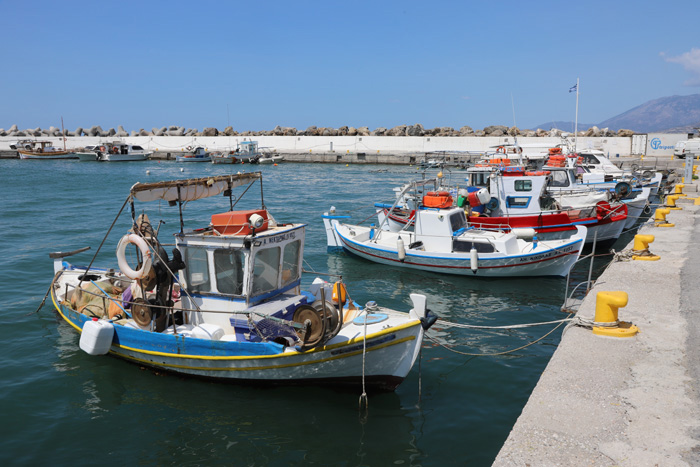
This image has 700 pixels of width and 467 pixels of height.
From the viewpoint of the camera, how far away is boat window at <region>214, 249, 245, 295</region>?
31.3ft

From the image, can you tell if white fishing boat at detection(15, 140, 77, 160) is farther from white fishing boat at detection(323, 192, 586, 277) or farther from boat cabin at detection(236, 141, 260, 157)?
white fishing boat at detection(323, 192, 586, 277)

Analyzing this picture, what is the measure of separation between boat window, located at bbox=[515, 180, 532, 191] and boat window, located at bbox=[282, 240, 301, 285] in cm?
1375

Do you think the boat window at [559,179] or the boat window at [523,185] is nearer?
the boat window at [523,185]

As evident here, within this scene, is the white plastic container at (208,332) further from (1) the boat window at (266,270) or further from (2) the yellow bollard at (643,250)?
(2) the yellow bollard at (643,250)

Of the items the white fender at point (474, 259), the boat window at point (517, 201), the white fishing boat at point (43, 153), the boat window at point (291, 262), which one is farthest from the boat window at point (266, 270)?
the white fishing boat at point (43, 153)

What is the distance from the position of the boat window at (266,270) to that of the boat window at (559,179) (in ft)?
58.9

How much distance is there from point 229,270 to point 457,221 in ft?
34.9

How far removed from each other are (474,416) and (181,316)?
236 inches

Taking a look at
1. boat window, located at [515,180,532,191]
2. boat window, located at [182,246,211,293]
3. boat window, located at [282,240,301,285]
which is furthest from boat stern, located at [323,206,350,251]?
boat window, located at [182,246,211,293]

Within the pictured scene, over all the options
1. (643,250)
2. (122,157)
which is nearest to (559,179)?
(643,250)

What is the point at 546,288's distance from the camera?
17.0 m

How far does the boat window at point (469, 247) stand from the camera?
58.0 ft

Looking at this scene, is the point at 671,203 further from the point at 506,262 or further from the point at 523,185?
the point at 506,262

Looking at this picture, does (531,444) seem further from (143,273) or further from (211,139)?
(211,139)
